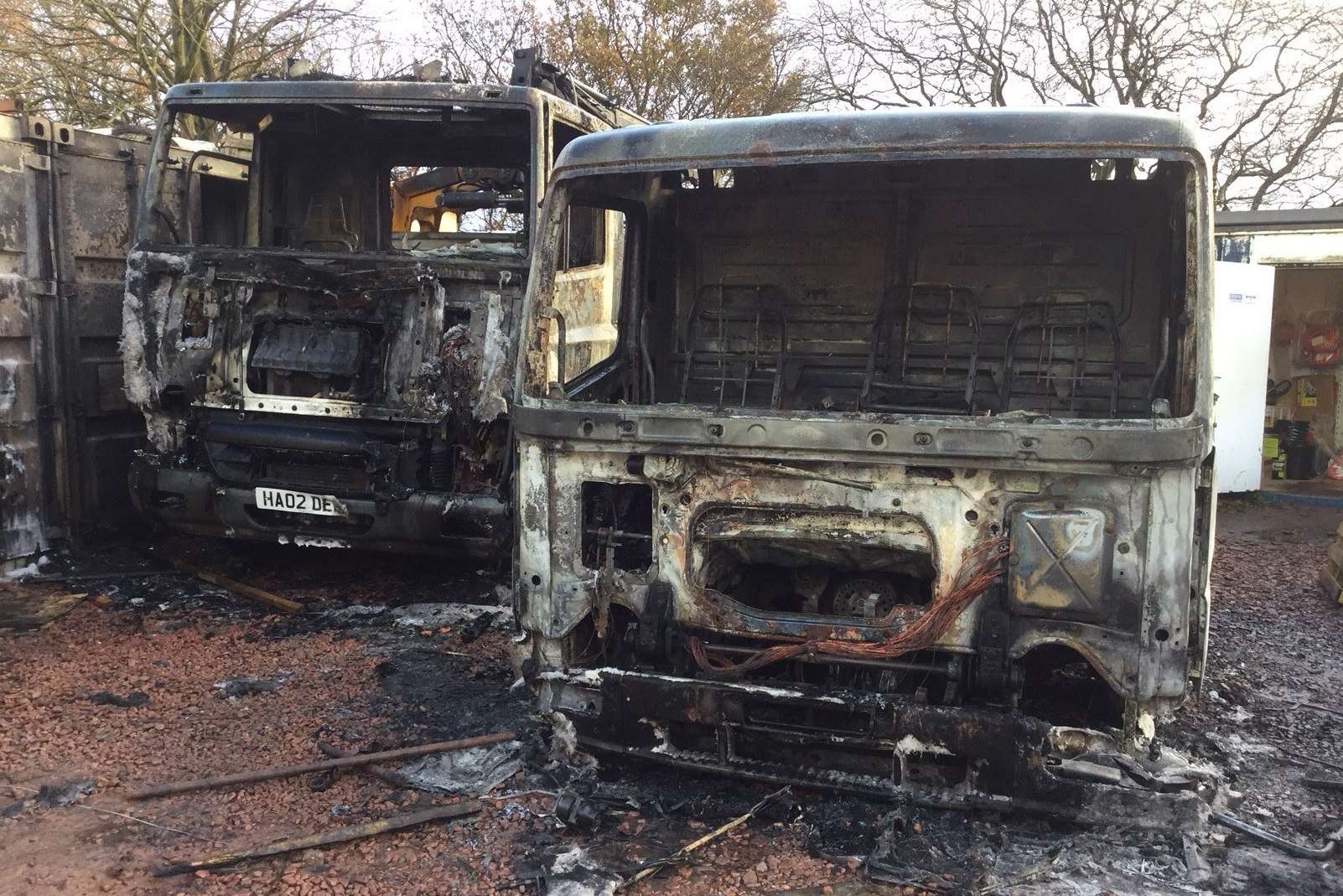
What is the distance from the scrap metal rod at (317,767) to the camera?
11.8 ft

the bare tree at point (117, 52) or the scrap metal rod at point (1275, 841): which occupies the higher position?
the bare tree at point (117, 52)

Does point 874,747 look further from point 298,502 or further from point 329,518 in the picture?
point 298,502

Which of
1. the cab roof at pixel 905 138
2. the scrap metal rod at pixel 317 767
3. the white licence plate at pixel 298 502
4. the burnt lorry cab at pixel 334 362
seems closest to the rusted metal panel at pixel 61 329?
the burnt lorry cab at pixel 334 362

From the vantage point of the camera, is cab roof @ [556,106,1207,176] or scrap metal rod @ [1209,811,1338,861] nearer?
cab roof @ [556,106,1207,176]

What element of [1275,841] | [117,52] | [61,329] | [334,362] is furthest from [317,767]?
[117,52]

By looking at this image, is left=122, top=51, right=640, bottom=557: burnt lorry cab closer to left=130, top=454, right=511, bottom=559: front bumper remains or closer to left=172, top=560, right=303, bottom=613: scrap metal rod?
left=130, top=454, right=511, bottom=559: front bumper remains

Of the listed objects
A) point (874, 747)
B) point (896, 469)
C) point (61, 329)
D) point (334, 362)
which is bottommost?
point (874, 747)

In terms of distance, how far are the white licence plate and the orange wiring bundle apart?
9.03ft

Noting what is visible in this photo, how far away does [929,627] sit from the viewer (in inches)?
130

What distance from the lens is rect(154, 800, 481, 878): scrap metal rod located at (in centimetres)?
311

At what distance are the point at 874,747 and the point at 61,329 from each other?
5.45 meters

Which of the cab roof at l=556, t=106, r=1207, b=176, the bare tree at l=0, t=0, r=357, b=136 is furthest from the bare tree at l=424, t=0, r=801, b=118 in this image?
the cab roof at l=556, t=106, r=1207, b=176

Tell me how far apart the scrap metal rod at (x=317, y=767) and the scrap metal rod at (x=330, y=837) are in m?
0.40

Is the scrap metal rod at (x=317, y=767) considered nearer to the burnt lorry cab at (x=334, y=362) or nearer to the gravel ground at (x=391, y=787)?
the gravel ground at (x=391, y=787)
